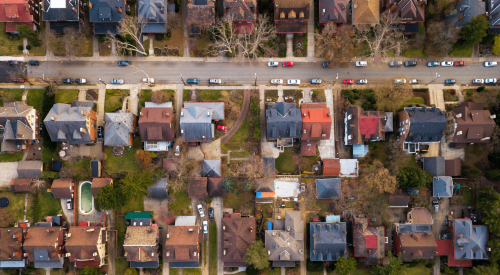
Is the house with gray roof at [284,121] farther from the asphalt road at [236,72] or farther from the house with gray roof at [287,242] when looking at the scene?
the house with gray roof at [287,242]

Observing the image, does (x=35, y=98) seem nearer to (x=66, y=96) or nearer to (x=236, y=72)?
(x=66, y=96)

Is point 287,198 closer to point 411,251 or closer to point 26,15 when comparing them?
point 411,251

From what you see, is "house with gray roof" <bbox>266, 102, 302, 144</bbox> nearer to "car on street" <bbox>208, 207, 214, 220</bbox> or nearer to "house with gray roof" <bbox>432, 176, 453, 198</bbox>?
"car on street" <bbox>208, 207, 214, 220</bbox>

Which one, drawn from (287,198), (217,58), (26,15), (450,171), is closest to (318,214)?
(287,198)

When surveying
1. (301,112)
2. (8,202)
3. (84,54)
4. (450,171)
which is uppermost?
(84,54)

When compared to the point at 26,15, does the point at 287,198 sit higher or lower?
lower

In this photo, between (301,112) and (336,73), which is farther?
(336,73)
